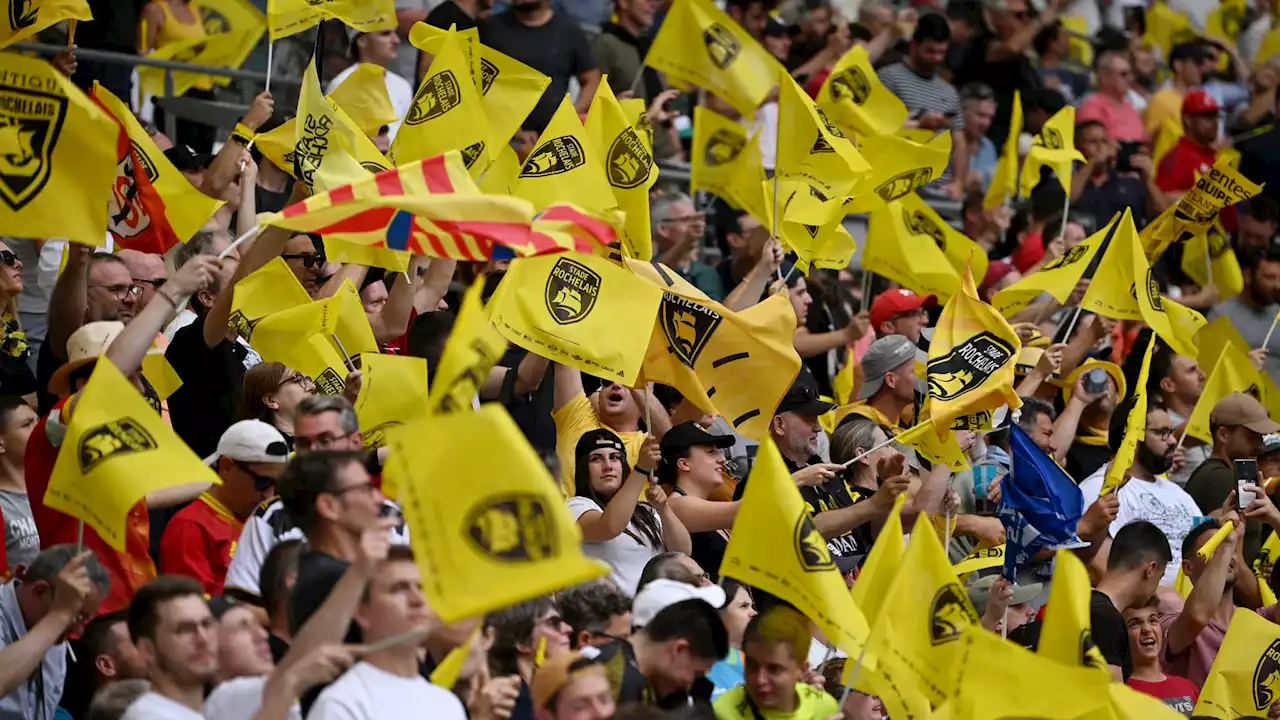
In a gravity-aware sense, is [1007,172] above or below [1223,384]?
below

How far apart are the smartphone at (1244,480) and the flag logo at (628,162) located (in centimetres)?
275

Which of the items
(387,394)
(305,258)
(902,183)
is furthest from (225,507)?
(902,183)

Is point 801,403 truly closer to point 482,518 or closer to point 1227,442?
point 1227,442

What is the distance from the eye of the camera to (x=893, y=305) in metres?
10.9

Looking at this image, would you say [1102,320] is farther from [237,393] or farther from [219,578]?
[219,578]

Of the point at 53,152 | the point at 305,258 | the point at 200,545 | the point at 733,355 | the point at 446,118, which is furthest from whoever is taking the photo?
the point at 446,118

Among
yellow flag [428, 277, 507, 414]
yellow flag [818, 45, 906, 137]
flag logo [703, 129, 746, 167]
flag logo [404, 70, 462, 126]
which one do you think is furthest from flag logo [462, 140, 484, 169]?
yellow flag [428, 277, 507, 414]

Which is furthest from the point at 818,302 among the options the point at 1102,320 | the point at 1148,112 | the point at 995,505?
the point at 1148,112

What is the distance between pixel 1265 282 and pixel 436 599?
8402mm

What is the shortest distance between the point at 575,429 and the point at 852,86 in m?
3.60

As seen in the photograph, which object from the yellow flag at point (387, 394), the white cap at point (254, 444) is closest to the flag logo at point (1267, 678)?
the yellow flag at point (387, 394)

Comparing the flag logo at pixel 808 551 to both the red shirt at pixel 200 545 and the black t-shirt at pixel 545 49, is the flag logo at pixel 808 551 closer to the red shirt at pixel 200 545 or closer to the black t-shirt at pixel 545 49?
the red shirt at pixel 200 545

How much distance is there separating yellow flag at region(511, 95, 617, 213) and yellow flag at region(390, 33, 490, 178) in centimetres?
29

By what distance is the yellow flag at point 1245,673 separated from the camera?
7969 millimetres
